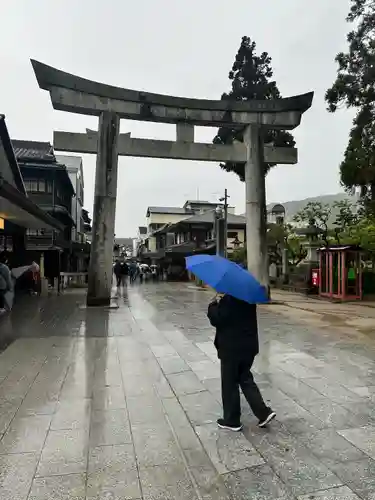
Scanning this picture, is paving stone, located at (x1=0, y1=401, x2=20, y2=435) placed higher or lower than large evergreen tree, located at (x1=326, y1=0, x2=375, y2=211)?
lower

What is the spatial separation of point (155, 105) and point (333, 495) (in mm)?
13946

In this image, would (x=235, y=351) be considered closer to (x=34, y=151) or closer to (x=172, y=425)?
(x=172, y=425)

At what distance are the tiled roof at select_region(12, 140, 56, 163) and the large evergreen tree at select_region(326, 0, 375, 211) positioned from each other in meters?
19.9

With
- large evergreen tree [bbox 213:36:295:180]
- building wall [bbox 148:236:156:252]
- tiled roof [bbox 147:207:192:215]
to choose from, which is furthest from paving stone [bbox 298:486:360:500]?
tiled roof [bbox 147:207:192:215]

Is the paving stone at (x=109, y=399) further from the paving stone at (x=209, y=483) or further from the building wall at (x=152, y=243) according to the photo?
the building wall at (x=152, y=243)

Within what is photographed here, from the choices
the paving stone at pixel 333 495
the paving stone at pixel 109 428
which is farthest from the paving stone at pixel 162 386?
the paving stone at pixel 333 495

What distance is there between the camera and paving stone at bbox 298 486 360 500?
2826mm

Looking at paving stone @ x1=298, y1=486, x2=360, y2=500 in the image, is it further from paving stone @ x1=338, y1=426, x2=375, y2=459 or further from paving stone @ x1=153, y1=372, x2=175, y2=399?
paving stone @ x1=153, y1=372, x2=175, y2=399

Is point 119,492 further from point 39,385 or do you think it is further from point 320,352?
point 320,352

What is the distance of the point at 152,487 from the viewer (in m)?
2.96

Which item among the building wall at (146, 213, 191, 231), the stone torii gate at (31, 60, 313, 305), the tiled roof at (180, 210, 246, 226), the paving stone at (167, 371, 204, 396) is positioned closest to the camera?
the paving stone at (167, 371, 204, 396)

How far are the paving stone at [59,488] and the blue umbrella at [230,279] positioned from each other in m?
1.84

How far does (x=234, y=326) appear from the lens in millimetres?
3887

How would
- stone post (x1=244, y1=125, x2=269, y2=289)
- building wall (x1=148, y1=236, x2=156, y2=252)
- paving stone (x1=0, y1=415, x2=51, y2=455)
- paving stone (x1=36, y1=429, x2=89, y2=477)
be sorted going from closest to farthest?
paving stone (x1=36, y1=429, x2=89, y2=477), paving stone (x1=0, y1=415, x2=51, y2=455), stone post (x1=244, y1=125, x2=269, y2=289), building wall (x1=148, y1=236, x2=156, y2=252)
